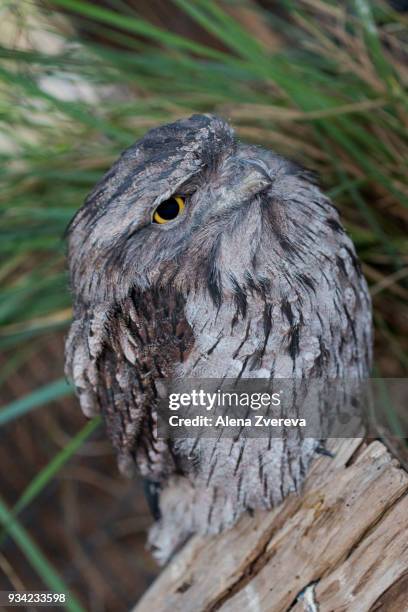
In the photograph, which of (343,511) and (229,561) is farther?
(229,561)

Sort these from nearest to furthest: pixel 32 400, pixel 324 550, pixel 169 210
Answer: pixel 169 210 < pixel 324 550 < pixel 32 400

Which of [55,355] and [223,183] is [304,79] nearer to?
[223,183]

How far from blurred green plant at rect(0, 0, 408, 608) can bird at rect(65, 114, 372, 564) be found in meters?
0.47

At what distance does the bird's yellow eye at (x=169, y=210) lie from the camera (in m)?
1.14

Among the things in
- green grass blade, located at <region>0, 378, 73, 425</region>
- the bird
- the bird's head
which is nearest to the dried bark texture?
the bird

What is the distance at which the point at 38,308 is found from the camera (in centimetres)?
212

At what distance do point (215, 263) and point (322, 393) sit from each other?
393 millimetres

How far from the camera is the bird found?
1153 millimetres

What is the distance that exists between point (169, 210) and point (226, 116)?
2.77 feet

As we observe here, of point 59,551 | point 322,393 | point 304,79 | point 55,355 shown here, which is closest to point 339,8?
point 304,79

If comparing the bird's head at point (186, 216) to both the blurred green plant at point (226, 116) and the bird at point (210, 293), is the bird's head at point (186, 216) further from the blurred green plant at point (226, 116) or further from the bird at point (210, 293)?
the blurred green plant at point (226, 116)

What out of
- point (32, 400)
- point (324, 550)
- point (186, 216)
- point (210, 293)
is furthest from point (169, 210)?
point (32, 400)

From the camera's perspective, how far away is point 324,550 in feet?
4.43

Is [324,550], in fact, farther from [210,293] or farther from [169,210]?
[169,210]
